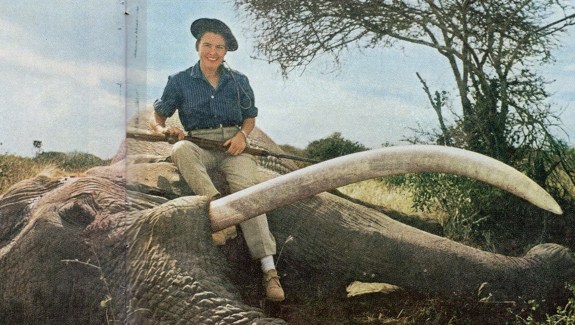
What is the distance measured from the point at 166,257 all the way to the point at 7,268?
66cm

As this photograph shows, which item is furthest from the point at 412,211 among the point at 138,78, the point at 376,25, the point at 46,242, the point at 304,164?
the point at 46,242

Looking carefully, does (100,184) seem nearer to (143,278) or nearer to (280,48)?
(143,278)

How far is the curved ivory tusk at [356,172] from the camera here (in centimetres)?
331

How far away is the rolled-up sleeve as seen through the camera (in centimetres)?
412

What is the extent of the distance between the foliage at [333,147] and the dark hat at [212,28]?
2.16 ft

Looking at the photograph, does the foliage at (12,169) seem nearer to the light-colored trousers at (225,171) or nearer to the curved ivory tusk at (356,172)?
the light-colored trousers at (225,171)

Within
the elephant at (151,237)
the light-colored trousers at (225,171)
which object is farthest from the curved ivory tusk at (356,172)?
the light-colored trousers at (225,171)

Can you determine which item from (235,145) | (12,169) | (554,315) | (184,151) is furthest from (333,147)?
(12,169)

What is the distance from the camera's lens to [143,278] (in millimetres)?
3227

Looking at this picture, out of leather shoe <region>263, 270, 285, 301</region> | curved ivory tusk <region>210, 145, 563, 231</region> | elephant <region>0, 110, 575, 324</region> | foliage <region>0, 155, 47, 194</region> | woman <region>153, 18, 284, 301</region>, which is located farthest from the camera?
foliage <region>0, 155, 47, 194</region>

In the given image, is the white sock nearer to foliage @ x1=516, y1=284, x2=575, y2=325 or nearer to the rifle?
the rifle

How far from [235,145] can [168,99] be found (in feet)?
1.32

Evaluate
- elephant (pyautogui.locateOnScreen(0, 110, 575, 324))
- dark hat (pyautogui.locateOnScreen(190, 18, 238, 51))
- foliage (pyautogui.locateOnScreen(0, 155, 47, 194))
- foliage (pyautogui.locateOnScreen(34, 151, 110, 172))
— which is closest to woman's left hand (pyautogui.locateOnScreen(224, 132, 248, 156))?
elephant (pyautogui.locateOnScreen(0, 110, 575, 324))

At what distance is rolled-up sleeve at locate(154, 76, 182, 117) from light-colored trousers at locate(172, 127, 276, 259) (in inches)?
7.1
